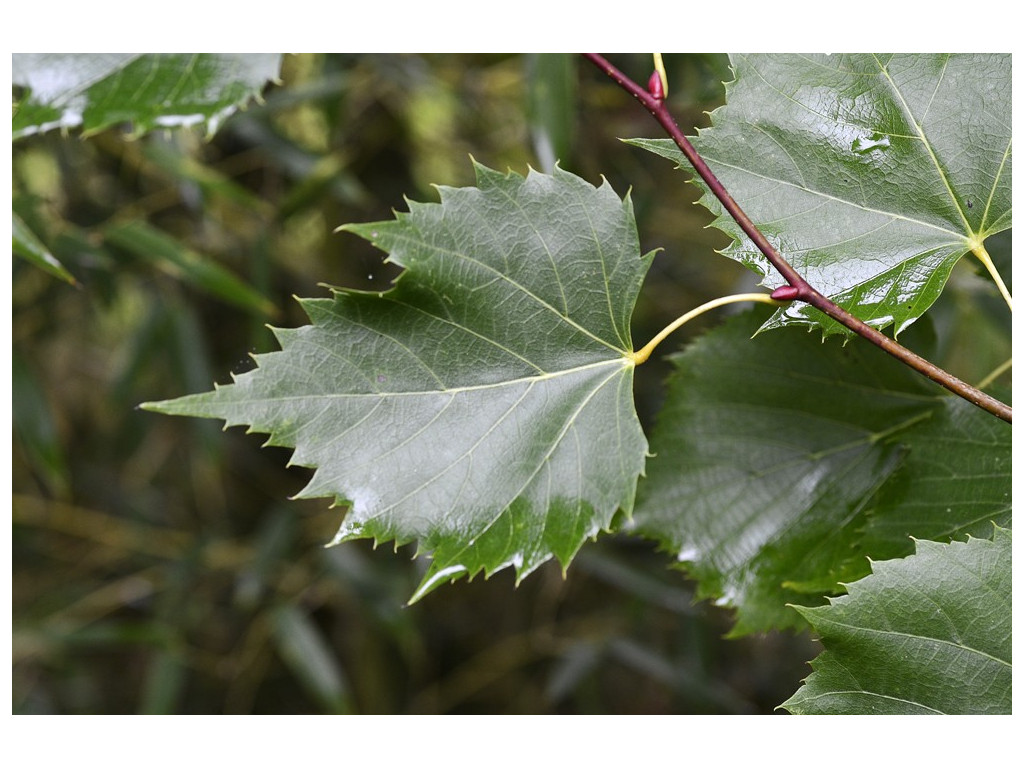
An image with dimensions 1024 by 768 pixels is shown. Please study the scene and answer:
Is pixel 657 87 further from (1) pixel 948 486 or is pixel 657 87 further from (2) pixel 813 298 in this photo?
(1) pixel 948 486

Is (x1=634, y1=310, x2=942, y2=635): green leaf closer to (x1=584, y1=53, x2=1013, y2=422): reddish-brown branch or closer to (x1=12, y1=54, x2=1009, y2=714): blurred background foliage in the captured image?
(x1=584, y1=53, x2=1013, y2=422): reddish-brown branch

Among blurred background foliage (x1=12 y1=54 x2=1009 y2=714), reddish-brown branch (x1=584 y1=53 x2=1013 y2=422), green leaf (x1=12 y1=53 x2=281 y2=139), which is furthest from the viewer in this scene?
blurred background foliage (x1=12 y1=54 x2=1009 y2=714)

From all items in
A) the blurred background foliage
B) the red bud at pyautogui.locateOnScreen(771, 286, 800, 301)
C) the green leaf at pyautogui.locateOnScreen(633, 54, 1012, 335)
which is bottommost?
the blurred background foliage

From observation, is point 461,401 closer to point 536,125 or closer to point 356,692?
point 536,125

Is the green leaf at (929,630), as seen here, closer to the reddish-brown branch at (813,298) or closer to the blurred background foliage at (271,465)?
the reddish-brown branch at (813,298)

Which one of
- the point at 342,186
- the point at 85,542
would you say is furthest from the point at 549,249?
the point at 85,542

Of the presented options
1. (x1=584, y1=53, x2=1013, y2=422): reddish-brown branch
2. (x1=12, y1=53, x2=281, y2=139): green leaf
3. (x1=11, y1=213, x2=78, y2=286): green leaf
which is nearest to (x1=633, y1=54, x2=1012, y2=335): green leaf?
(x1=584, y1=53, x2=1013, y2=422): reddish-brown branch
